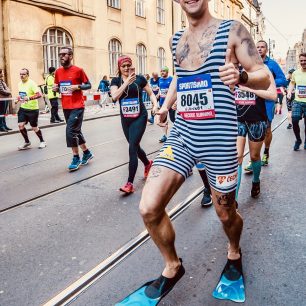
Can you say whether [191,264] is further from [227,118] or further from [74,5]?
[74,5]

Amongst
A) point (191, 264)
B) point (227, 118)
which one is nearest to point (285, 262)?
point (191, 264)

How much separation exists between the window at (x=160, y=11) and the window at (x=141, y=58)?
322 cm

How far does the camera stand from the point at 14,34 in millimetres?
17750

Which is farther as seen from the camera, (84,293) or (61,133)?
(61,133)

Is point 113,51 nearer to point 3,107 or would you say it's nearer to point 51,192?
point 3,107

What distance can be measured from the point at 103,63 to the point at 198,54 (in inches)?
862

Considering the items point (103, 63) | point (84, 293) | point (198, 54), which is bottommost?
point (84, 293)

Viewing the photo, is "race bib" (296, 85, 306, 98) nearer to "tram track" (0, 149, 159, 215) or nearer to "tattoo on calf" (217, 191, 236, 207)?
"tram track" (0, 149, 159, 215)

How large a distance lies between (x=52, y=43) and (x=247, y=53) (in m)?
19.4

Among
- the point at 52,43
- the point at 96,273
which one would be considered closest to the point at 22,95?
the point at 96,273

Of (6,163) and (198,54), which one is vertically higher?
(198,54)

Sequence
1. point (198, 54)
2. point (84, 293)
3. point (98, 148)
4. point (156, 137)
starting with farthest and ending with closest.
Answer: point (156, 137)
point (98, 148)
point (84, 293)
point (198, 54)

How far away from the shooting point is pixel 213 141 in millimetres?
2594

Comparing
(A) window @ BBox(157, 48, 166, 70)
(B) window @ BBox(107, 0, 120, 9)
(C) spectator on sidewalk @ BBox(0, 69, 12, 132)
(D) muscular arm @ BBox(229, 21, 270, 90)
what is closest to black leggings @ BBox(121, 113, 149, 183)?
(D) muscular arm @ BBox(229, 21, 270, 90)
